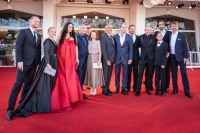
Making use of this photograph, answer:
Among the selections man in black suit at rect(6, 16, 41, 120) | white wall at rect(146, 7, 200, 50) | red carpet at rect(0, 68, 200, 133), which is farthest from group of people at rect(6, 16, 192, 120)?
white wall at rect(146, 7, 200, 50)

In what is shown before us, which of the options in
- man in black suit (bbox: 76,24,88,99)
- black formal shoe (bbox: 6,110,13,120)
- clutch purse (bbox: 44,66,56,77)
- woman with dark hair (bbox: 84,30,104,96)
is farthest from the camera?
woman with dark hair (bbox: 84,30,104,96)

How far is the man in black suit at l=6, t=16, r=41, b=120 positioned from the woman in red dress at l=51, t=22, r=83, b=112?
472 millimetres

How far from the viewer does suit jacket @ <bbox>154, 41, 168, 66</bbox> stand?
4.24 meters

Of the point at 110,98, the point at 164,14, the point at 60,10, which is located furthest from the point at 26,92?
the point at 164,14

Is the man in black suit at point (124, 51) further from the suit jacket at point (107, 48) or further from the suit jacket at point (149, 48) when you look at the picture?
the suit jacket at point (149, 48)

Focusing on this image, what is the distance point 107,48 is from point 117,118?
74.2 inches

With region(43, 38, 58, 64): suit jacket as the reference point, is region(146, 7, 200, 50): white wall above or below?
above

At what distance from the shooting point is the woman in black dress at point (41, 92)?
3.03 metres

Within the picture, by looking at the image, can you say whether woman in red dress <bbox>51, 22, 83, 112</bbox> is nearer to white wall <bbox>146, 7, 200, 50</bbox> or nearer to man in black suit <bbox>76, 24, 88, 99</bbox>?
man in black suit <bbox>76, 24, 88, 99</bbox>

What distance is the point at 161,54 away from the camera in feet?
13.9

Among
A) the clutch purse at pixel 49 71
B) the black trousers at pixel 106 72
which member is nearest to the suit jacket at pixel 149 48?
the black trousers at pixel 106 72

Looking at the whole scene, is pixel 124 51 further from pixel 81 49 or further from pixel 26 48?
pixel 26 48

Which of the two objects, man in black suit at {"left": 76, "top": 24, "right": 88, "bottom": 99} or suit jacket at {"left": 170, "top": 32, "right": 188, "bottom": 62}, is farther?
suit jacket at {"left": 170, "top": 32, "right": 188, "bottom": 62}

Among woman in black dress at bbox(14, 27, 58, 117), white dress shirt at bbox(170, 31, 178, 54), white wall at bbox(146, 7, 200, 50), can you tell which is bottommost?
woman in black dress at bbox(14, 27, 58, 117)
